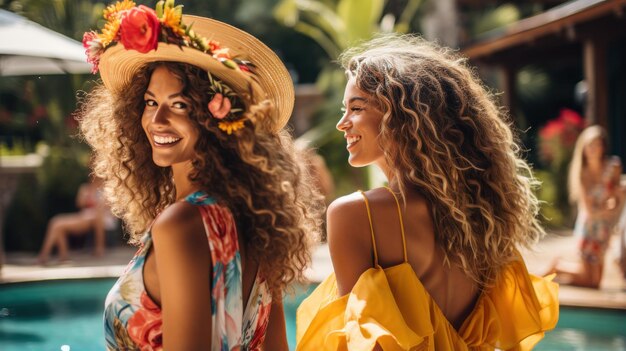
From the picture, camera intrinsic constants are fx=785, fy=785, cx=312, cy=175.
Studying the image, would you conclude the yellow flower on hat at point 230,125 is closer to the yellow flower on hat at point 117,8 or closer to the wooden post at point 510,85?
the yellow flower on hat at point 117,8

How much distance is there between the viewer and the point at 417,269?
2373 millimetres

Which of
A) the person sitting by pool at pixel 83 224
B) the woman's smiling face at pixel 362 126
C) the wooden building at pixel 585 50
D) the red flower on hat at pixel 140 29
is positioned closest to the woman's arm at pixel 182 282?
the red flower on hat at pixel 140 29

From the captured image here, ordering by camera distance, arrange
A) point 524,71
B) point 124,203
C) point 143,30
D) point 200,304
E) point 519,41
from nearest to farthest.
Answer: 1. point 200,304
2. point 143,30
3. point 124,203
4. point 519,41
5. point 524,71

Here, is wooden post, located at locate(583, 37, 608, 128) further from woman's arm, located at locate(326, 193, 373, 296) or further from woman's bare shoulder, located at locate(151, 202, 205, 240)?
woman's bare shoulder, located at locate(151, 202, 205, 240)

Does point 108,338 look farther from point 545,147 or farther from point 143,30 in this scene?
point 545,147

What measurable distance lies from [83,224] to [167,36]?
9.46m

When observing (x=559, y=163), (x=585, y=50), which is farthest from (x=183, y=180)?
(x=559, y=163)

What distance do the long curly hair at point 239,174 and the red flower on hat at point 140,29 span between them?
0.41 ft

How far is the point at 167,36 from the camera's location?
193 cm

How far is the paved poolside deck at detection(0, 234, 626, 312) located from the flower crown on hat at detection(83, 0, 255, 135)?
4.03 m

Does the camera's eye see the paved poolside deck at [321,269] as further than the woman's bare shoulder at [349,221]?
Yes

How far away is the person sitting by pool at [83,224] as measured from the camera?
10.6 meters

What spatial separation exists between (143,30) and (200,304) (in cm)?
67

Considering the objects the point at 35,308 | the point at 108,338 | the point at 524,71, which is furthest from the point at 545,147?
the point at 108,338
